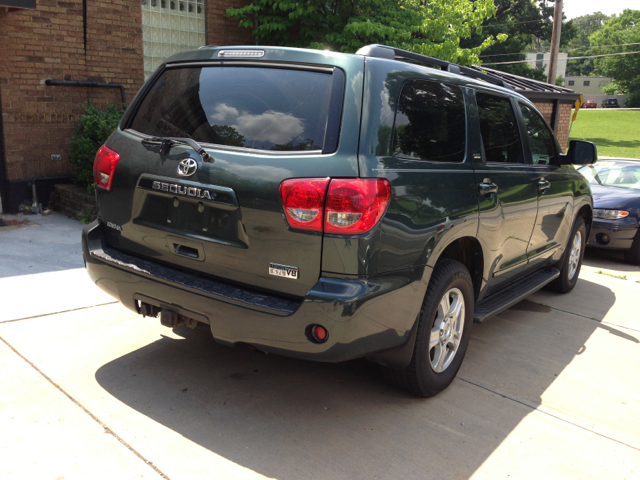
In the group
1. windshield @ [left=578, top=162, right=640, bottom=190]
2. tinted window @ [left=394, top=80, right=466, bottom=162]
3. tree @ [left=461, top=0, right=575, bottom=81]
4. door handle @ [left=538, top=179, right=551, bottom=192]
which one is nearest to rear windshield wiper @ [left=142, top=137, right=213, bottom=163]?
tinted window @ [left=394, top=80, right=466, bottom=162]

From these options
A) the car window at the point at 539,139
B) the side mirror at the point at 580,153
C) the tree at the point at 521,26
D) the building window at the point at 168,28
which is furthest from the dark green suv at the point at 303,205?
the tree at the point at 521,26

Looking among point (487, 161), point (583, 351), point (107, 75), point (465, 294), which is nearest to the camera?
point (465, 294)

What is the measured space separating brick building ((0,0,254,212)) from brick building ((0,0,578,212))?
0.01 metres

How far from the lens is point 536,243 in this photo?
16.5 feet

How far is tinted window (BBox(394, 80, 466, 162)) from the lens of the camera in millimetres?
3240

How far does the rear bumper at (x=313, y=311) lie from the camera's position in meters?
2.81

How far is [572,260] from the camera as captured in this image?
6332 millimetres

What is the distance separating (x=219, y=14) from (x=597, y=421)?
30.3ft

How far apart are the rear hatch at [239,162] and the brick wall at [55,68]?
5.64m

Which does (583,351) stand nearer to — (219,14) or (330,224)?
(330,224)

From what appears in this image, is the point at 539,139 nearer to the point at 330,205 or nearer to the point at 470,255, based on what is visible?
the point at 470,255

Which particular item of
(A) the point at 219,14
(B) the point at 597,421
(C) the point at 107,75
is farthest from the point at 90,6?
(B) the point at 597,421

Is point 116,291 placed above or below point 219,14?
below

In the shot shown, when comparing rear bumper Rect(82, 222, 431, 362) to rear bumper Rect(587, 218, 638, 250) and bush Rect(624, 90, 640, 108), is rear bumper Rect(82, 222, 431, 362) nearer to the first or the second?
rear bumper Rect(587, 218, 638, 250)
